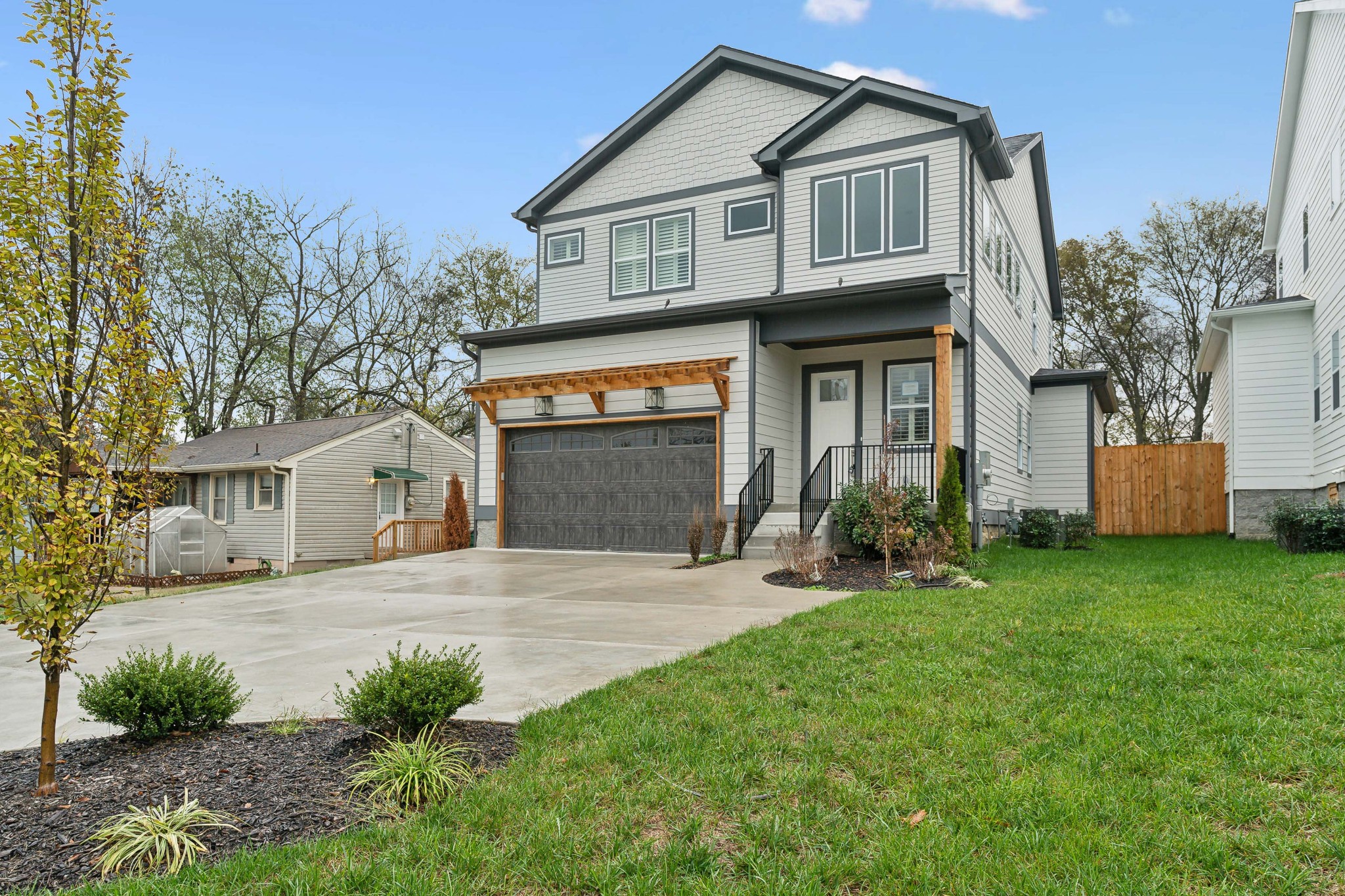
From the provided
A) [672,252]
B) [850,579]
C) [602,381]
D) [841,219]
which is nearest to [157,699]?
[850,579]

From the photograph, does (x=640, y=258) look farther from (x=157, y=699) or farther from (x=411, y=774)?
(x=411, y=774)

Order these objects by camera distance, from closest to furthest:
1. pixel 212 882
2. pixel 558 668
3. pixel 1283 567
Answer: pixel 212 882, pixel 558 668, pixel 1283 567

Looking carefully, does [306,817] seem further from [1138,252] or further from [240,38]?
[1138,252]

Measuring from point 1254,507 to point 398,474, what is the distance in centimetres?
2028

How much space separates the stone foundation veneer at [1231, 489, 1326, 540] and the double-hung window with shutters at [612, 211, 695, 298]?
10.8 meters

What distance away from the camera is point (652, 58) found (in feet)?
75.6

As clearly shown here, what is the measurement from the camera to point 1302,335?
1493 cm

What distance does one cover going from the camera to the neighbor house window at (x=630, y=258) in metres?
17.6

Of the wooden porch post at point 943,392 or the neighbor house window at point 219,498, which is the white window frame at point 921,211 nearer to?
the wooden porch post at point 943,392

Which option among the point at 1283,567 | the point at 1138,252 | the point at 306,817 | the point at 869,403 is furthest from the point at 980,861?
the point at 1138,252

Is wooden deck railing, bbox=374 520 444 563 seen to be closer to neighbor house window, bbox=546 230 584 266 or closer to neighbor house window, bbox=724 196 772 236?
neighbor house window, bbox=546 230 584 266

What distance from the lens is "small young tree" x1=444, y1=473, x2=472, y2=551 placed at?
20.1 meters

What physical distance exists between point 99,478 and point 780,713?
11.2 feet

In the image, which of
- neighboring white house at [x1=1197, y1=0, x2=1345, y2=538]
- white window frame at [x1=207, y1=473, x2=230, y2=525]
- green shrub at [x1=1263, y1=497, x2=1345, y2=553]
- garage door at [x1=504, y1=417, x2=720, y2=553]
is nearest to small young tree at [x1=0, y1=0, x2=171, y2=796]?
garage door at [x1=504, y1=417, x2=720, y2=553]
